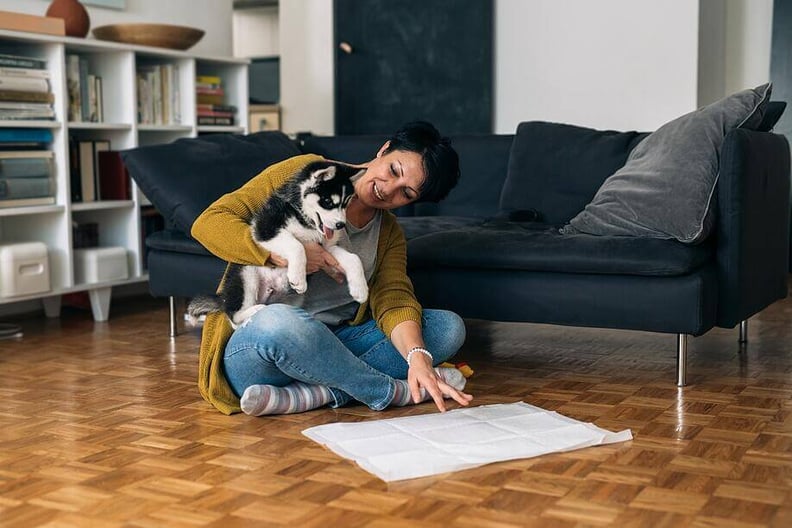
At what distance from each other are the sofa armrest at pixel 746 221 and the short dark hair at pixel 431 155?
1040 mm

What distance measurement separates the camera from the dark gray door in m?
6.27

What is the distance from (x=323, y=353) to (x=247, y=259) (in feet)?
1.02

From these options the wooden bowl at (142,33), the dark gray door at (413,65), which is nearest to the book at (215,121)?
the wooden bowl at (142,33)

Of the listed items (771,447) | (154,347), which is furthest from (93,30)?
(771,447)

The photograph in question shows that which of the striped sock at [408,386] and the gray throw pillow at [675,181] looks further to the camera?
the gray throw pillow at [675,181]

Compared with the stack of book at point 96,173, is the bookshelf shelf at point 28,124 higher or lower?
higher

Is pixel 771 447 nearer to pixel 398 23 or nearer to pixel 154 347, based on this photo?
pixel 154 347

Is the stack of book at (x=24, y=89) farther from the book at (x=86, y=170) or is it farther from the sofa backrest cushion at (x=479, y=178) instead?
the sofa backrest cushion at (x=479, y=178)

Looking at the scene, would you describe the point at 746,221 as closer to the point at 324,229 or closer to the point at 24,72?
the point at 324,229

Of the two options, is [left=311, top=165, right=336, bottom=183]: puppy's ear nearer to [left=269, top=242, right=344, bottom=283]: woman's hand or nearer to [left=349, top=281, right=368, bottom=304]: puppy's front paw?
[left=269, top=242, right=344, bottom=283]: woman's hand

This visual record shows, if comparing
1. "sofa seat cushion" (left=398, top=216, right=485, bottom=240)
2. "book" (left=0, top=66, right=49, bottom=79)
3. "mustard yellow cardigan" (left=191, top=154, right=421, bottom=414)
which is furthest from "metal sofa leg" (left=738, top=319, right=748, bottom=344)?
"book" (left=0, top=66, right=49, bottom=79)

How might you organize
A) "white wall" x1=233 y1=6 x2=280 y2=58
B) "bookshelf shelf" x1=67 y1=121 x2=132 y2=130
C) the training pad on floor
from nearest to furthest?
1. the training pad on floor
2. "bookshelf shelf" x1=67 y1=121 x2=132 y2=130
3. "white wall" x1=233 y1=6 x2=280 y2=58

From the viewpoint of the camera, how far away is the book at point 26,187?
4.14m

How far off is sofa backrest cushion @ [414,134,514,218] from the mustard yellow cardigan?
141 centimetres
